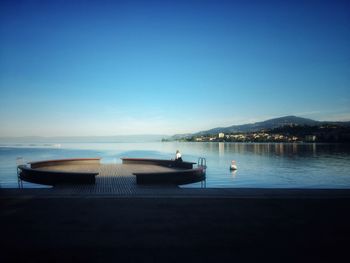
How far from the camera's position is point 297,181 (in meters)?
32.8

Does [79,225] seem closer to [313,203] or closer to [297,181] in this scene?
[313,203]

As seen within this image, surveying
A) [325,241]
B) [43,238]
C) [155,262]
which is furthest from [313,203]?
[43,238]

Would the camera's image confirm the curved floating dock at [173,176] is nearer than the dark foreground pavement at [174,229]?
No

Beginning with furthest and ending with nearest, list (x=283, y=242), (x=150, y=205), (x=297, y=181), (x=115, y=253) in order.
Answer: (x=297, y=181), (x=150, y=205), (x=283, y=242), (x=115, y=253)

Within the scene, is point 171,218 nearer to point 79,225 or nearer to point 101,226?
point 101,226

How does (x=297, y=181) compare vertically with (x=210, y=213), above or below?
below

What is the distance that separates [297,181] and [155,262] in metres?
31.7

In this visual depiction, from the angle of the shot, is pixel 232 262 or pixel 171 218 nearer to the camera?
pixel 232 262

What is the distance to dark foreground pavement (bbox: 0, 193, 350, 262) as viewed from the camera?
5.12 m

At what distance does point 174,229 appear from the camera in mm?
6449

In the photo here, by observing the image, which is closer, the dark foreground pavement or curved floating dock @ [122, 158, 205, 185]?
the dark foreground pavement

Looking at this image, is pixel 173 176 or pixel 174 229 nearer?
pixel 174 229

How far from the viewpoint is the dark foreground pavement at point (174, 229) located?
5117mm

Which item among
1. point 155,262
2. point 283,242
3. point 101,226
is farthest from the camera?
point 101,226
